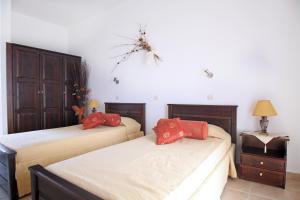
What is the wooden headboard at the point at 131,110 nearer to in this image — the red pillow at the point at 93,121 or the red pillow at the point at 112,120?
the red pillow at the point at 112,120

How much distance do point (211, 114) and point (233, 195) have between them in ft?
3.66

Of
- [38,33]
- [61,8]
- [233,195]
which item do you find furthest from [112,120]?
[38,33]

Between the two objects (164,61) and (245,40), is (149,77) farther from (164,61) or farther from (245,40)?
(245,40)

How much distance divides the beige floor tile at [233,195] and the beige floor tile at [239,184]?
8 centimetres

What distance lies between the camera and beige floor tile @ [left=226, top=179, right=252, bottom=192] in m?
2.21

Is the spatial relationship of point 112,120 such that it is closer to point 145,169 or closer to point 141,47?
point 141,47

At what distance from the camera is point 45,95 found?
388 centimetres

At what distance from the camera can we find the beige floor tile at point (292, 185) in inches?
85.4

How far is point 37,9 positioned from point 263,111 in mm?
4457

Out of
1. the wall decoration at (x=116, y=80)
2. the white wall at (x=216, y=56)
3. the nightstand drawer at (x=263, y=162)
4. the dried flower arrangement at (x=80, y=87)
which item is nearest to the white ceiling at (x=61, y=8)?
the white wall at (x=216, y=56)

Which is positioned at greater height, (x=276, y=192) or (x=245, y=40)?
(x=245, y=40)

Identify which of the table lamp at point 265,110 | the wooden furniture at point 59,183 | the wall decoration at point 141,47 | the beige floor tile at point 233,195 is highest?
the wall decoration at point 141,47

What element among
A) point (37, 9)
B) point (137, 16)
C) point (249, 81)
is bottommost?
point (249, 81)

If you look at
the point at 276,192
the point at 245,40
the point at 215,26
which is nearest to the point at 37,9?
the point at 215,26
